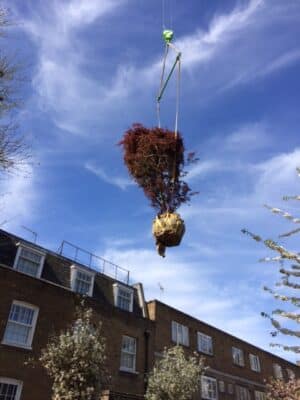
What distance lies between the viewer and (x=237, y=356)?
3017 centimetres

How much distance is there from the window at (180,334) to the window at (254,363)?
9.00 meters

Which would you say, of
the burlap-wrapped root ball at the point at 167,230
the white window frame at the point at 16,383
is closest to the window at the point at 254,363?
the white window frame at the point at 16,383

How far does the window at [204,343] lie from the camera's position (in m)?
26.8

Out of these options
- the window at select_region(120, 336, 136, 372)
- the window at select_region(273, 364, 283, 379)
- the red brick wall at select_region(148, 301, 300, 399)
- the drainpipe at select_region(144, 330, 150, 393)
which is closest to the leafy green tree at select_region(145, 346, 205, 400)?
the drainpipe at select_region(144, 330, 150, 393)

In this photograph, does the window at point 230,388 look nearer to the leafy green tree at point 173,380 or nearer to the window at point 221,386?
the window at point 221,386

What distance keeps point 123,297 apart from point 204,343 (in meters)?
8.08

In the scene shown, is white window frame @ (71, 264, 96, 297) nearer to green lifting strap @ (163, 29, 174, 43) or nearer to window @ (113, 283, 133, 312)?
window @ (113, 283, 133, 312)

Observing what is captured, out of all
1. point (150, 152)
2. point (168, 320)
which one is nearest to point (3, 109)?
point (150, 152)

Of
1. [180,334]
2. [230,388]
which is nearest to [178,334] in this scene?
[180,334]

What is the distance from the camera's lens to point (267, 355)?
3434 cm

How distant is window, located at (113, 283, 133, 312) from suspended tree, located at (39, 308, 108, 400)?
769 cm

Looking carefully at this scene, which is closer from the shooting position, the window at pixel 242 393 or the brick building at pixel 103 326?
the brick building at pixel 103 326

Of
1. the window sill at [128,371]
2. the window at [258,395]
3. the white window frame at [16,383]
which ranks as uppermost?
the window at [258,395]

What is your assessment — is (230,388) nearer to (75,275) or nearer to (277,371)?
(277,371)
